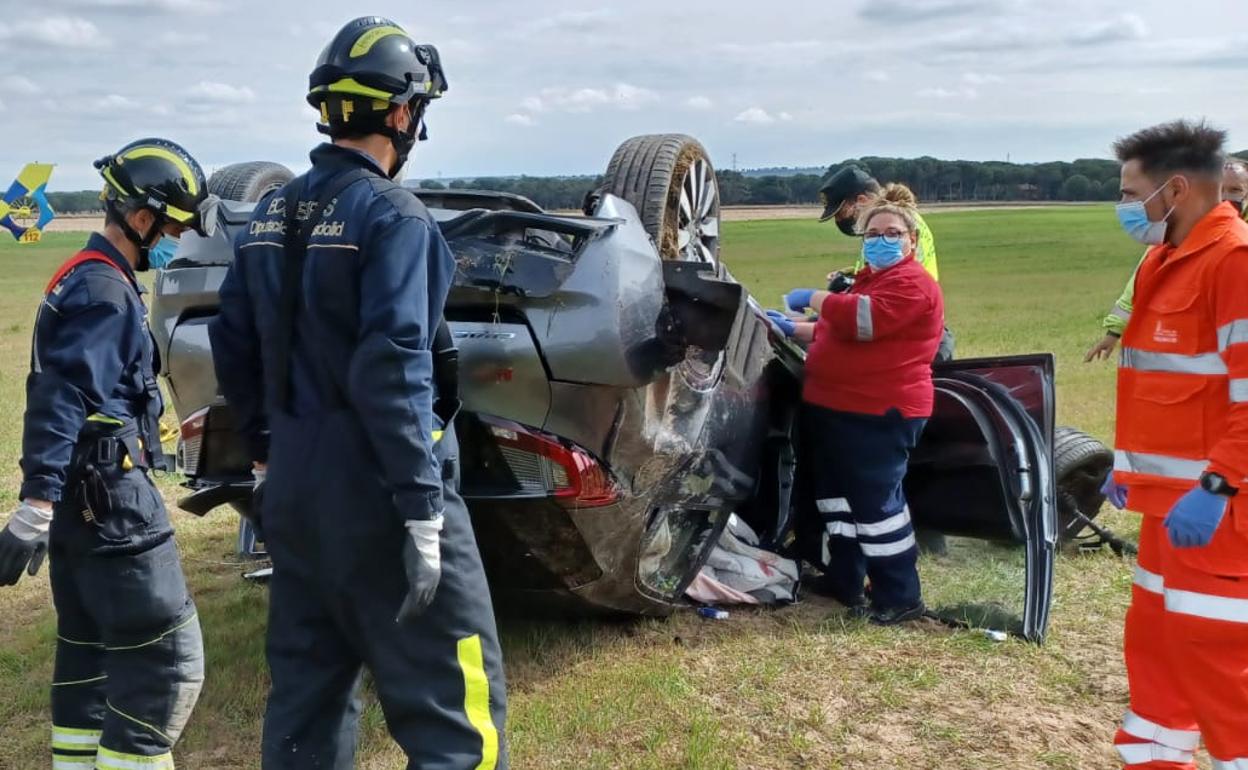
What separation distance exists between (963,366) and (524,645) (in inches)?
87.5

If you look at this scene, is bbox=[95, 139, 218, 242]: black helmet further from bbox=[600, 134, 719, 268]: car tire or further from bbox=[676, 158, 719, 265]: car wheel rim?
bbox=[676, 158, 719, 265]: car wheel rim

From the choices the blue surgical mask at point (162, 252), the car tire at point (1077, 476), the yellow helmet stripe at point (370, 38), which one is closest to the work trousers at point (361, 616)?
the yellow helmet stripe at point (370, 38)

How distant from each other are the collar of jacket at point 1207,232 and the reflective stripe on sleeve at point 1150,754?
4.33 feet

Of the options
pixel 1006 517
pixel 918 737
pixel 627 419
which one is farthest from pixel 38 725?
pixel 1006 517

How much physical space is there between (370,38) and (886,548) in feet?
9.85

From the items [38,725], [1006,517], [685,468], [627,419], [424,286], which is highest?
[424,286]

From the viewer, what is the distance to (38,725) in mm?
3902

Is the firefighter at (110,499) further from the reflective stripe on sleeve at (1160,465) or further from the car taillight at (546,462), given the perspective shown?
the reflective stripe on sleeve at (1160,465)

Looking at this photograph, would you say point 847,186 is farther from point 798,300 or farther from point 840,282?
point 798,300

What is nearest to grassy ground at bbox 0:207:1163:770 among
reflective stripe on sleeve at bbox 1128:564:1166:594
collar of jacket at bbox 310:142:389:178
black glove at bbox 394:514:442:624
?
reflective stripe on sleeve at bbox 1128:564:1166:594

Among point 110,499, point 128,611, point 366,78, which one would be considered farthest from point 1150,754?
point 110,499

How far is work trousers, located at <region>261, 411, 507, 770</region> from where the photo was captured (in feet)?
8.04

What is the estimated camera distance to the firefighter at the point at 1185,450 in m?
2.82

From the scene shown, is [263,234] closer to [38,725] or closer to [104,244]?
[104,244]
